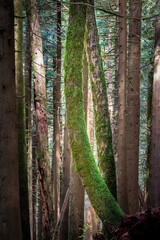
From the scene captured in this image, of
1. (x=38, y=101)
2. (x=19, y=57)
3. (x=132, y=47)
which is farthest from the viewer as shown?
(x=132, y=47)

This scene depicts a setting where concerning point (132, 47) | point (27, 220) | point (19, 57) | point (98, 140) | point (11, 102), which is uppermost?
point (132, 47)

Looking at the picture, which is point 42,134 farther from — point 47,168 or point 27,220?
point 27,220

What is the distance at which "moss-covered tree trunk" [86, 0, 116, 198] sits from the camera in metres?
7.42

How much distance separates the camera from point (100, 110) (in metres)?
7.75

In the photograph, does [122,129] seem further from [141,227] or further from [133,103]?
[141,227]

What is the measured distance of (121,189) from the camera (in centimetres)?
965

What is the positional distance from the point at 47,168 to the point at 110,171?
3.42 meters

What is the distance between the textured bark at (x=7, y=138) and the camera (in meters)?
5.27

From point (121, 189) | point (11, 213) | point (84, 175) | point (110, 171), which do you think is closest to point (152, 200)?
point (121, 189)

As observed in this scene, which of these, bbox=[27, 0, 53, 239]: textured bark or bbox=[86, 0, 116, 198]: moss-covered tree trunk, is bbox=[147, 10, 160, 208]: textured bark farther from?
bbox=[27, 0, 53, 239]: textured bark

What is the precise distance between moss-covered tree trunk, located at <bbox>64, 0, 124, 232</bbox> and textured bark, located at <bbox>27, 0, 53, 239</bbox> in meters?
3.36

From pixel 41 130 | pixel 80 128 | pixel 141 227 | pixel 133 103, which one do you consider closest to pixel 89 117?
pixel 133 103

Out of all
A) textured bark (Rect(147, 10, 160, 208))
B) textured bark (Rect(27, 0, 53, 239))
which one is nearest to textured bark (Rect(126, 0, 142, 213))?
textured bark (Rect(147, 10, 160, 208))

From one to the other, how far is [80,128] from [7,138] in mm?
1758
